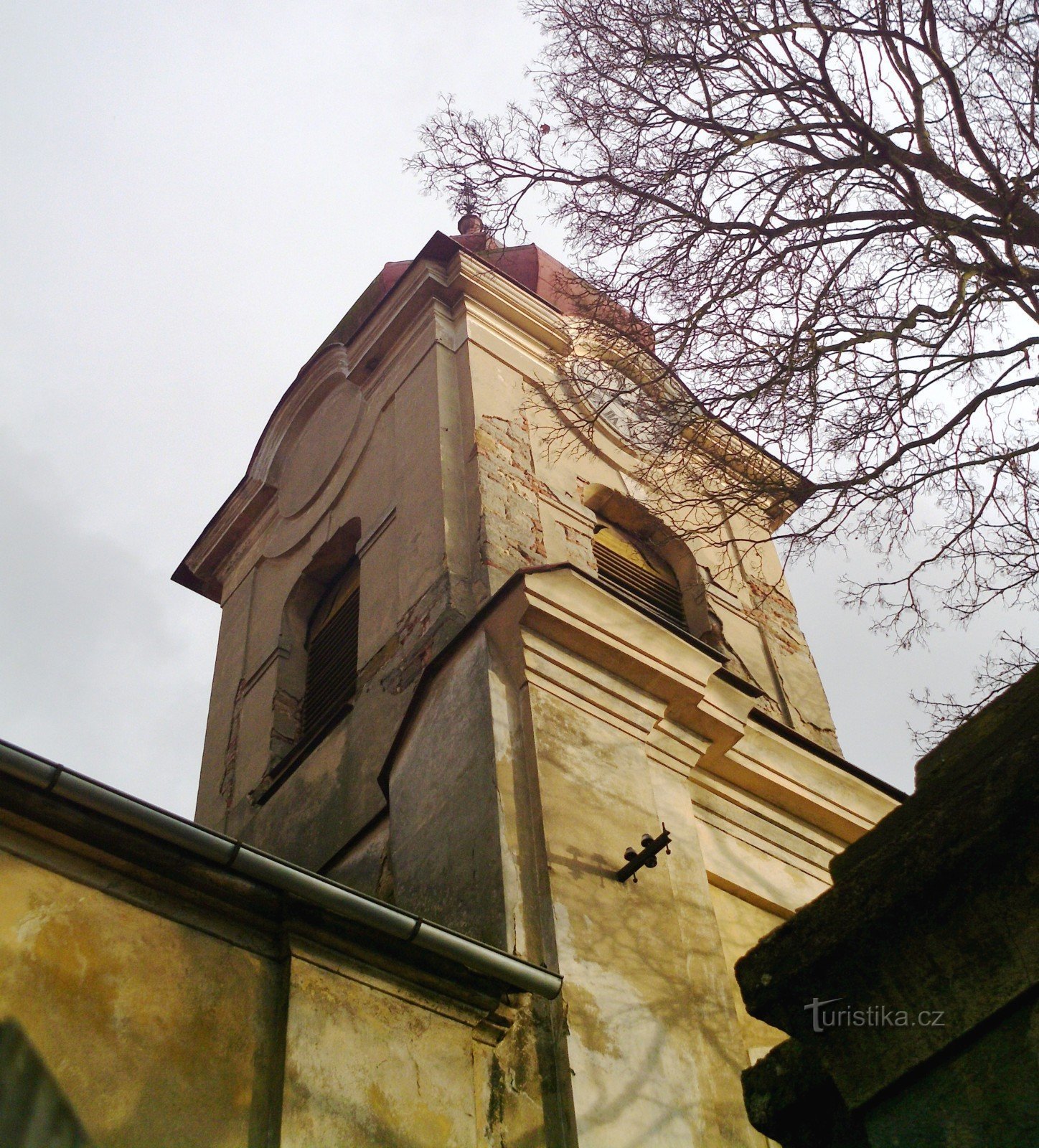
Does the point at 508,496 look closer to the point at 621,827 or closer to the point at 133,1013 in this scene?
the point at 621,827

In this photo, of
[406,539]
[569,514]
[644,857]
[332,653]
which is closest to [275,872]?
[644,857]

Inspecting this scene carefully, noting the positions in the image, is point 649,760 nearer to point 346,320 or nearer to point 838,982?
point 838,982

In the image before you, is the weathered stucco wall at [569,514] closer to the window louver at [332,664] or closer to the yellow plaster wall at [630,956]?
the window louver at [332,664]

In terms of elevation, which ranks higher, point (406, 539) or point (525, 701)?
point (525, 701)

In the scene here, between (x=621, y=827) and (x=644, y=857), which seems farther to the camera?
(x=621, y=827)

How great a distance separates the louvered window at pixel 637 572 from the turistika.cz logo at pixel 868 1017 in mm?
7663

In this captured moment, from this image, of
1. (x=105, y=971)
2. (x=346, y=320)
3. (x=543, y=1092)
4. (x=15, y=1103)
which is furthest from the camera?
(x=346, y=320)

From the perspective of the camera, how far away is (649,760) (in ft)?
24.8

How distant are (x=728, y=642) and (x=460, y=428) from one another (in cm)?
293

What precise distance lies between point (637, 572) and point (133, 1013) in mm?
7216

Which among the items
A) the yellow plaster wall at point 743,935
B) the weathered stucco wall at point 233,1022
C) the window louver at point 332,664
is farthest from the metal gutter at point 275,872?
the window louver at point 332,664

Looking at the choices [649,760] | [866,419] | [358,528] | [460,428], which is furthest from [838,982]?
[358,528]

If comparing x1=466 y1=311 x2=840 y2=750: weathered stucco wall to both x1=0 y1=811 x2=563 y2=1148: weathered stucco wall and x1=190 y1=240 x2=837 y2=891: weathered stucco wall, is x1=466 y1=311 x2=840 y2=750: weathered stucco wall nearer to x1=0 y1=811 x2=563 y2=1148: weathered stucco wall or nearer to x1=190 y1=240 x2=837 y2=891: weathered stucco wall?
x1=190 y1=240 x2=837 y2=891: weathered stucco wall

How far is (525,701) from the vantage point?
7059 mm
